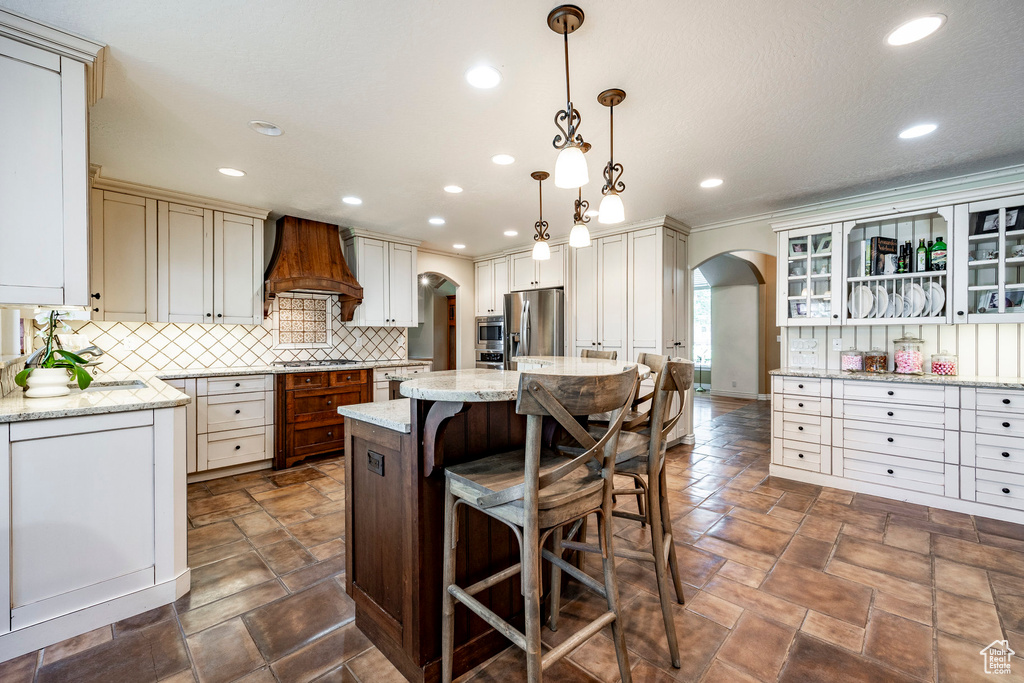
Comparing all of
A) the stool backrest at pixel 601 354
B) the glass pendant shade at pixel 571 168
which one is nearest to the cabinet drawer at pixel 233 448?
the stool backrest at pixel 601 354

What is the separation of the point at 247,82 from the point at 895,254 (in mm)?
4794

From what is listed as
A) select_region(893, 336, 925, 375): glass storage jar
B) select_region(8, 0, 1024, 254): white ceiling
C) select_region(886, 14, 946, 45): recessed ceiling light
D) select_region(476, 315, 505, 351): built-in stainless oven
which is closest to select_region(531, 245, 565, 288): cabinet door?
select_region(476, 315, 505, 351): built-in stainless oven

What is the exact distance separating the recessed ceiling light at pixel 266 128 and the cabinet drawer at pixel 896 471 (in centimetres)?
482

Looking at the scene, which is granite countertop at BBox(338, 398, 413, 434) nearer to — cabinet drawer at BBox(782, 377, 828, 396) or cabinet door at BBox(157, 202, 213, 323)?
cabinet door at BBox(157, 202, 213, 323)

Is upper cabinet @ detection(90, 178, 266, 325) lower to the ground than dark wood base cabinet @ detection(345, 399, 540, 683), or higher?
higher

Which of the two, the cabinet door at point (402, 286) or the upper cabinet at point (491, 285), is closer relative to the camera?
the cabinet door at point (402, 286)

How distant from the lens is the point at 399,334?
579 centimetres

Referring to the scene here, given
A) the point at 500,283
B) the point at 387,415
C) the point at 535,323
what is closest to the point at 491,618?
the point at 387,415

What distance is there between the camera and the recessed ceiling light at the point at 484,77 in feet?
6.52

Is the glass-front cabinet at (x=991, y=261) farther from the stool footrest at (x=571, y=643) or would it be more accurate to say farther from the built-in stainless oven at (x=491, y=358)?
the built-in stainless oven at (x=491, y=358)

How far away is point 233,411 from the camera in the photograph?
3852mm

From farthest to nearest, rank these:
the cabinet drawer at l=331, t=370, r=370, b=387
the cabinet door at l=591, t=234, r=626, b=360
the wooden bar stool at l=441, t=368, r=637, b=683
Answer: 1. the cabinet door at l=591, t=234, r=626, b=360
2. the cabinet drawer at l=331, t=370, r=370, b=387
3. the wooden bar stool at l=441, t=368, r=637, b=683

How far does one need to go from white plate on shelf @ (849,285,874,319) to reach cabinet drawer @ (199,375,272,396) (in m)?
5.40

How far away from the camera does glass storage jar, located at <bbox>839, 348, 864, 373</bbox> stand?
376 centimetres
